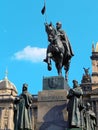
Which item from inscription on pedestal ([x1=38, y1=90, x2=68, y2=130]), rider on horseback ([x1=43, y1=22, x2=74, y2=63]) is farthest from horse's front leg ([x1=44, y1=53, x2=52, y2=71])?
inscription on pedestal ([x1=38, y1=90, x2=68, y2=130])

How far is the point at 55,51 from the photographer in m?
19.8

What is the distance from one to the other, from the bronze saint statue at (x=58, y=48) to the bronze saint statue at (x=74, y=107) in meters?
2.33

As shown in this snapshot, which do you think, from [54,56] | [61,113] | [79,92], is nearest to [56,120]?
[61,113]

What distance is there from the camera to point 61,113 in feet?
60.5

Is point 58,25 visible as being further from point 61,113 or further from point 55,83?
point 61,113

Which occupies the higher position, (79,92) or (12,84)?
(12,84)

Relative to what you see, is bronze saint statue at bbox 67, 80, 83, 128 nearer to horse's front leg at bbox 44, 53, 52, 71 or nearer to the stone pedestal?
the stone pedestal

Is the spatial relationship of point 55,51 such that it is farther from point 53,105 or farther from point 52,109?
point 52,109

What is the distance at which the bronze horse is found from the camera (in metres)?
19.8

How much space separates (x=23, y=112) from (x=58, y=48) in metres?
4.05

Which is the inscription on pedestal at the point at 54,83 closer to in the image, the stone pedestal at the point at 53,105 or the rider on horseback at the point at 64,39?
the stone pedestal at the point at 53,105

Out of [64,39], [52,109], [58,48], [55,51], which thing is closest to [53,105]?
[52,109]

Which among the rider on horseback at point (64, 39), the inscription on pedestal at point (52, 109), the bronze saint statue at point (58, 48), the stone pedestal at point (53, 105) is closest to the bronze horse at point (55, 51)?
the bronze saint statue at point (58, 48)

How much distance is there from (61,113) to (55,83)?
174 cm
